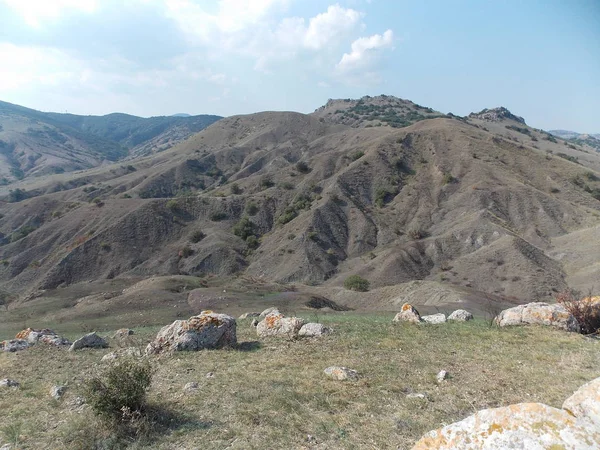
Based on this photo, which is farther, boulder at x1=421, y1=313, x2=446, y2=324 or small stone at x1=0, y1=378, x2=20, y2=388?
boulder at x1=421, y1=313, x2=446, y2=324

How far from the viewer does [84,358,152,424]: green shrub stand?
7650 millimetres

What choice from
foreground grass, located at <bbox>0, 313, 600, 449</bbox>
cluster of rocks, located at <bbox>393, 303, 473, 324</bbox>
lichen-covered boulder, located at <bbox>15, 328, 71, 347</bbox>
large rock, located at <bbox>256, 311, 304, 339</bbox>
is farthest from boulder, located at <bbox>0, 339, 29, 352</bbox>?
cluster of rocks, located at <bbox>393, 303, 473, 324</bbox>

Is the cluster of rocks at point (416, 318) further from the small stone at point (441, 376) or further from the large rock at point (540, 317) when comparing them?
the small stone at point (441, 376)

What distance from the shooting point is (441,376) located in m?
9.77

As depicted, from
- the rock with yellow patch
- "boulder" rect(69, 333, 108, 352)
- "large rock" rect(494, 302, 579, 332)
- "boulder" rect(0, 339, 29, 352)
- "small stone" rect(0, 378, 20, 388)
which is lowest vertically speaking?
"boulder" rect(0, 339, 29, 352)

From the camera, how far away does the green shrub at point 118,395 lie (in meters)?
7.65

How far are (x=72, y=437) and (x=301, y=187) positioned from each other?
85487 millimetres

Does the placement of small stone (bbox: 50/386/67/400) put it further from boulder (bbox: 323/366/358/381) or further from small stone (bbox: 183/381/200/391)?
boulder (bbox: 323/366/358/381)

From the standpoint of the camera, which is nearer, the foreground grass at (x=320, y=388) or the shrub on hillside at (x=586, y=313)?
the foreground grass at (x=320, y=388)

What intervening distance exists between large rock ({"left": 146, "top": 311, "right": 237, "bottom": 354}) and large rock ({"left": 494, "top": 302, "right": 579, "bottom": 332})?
1018 centimetres

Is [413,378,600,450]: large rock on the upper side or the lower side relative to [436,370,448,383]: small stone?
upper

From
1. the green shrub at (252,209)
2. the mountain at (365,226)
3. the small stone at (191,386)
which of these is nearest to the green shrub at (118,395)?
the small stone at (191,386)

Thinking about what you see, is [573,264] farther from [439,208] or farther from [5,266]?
[5,266]

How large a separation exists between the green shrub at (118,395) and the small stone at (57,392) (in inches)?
106
